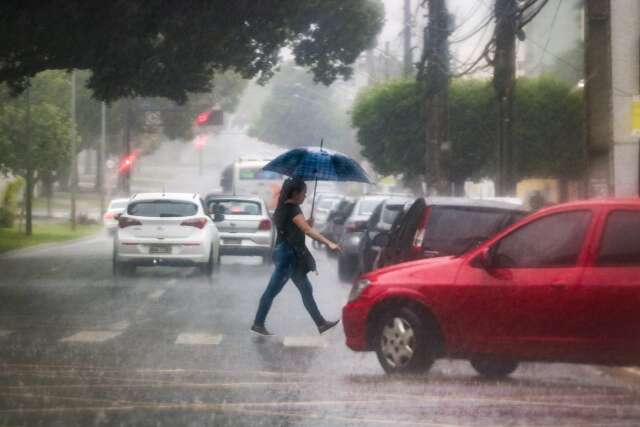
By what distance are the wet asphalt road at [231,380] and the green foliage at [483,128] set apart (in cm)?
3354

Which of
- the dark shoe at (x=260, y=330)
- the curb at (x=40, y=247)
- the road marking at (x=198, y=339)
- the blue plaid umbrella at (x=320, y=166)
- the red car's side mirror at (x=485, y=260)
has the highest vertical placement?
the blue plaid umbrella at (x=320, y=166)

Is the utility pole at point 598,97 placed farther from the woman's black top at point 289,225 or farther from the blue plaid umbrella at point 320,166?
the woman's black top at point 289,225

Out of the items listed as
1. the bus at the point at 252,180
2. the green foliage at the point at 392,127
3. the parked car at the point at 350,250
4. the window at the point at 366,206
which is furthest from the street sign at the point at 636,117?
the bus at the point at 252,180

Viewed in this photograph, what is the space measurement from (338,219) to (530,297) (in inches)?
796

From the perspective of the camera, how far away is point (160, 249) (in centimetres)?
2819

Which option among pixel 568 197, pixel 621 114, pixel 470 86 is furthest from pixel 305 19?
pixel 568 197

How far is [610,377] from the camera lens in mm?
13383

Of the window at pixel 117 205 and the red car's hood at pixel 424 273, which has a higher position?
the red car's hood at pixel 424 273

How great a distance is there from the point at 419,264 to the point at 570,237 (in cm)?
144

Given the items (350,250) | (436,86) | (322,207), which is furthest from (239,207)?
(322,207)

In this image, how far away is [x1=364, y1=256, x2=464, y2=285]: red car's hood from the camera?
12641 mm

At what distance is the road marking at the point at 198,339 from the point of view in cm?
1600

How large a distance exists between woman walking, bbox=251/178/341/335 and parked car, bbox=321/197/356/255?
14.6 meters

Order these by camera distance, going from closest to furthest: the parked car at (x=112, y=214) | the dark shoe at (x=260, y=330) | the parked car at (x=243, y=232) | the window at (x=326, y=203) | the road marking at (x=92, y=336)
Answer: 1. the road marking at (x=92, y=336)
2. the dark shoe at (x=260, y=330)
3. the parked car at (x=243, y=232)
4. the parked car at (x=112, y=214)
5. the window at (x=326, y=203)
